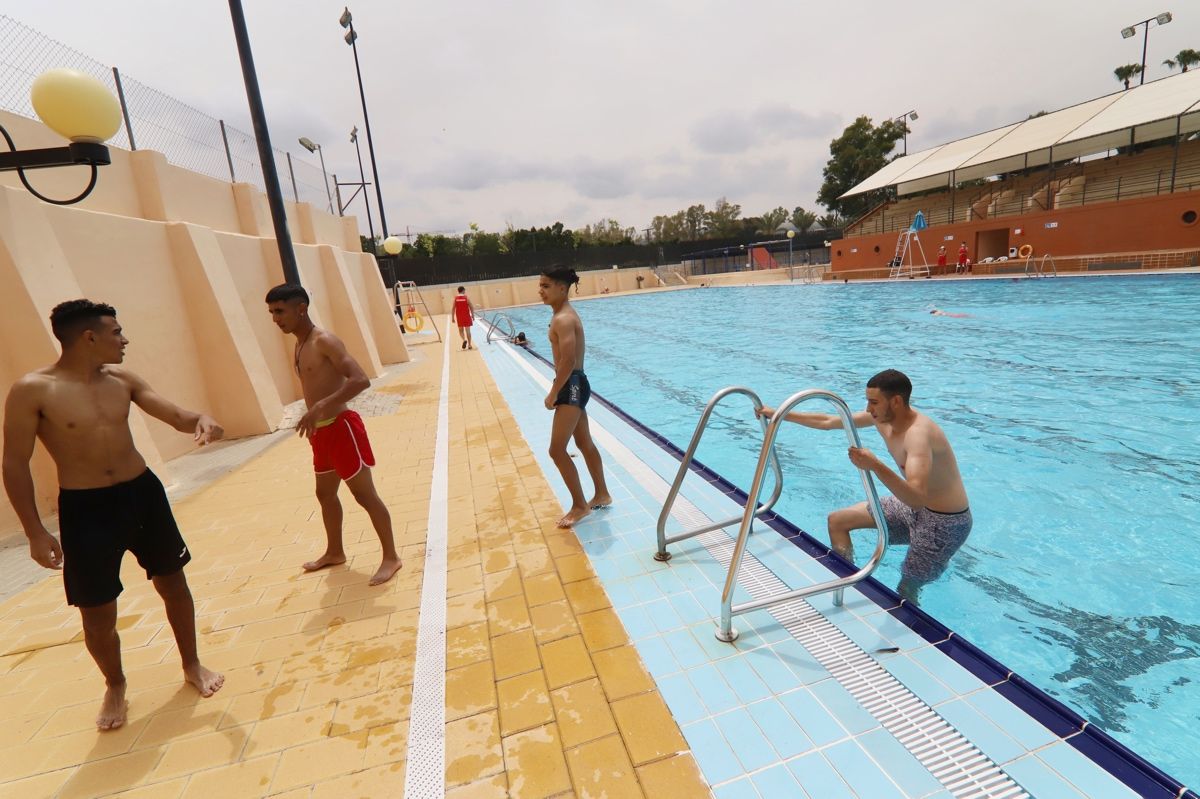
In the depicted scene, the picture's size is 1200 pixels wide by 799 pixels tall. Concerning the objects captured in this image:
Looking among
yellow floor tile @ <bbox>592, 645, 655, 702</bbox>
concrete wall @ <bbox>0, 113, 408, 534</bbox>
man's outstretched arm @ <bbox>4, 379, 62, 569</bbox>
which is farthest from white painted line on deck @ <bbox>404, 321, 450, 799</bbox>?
concrete wall @ <bbox>0, 113, 408, 534</bbox>

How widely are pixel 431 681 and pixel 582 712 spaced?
77 cm

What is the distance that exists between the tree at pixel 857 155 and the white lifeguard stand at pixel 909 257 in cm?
2312

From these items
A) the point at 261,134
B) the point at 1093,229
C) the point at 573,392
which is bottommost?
the point at 573,392

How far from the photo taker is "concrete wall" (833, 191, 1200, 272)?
785 inches

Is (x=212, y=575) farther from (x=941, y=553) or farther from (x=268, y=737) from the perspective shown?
(x=941, y=553)

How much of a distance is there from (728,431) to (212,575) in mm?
6209

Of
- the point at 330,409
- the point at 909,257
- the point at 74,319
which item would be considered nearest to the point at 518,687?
the point at 330,409

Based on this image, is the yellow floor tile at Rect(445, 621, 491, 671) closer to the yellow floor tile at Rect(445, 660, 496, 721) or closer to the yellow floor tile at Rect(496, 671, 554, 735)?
the yellow floor tile at Rect(445, 660, 496, 721)

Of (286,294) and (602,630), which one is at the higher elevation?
(286,294)

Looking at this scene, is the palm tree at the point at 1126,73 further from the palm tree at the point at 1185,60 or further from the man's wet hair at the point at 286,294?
the man's wet hair at the point at 286,294

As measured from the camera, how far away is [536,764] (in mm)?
2059

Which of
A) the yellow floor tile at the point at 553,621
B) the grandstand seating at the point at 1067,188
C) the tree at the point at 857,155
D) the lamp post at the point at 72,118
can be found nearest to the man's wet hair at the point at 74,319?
the lamp post at the point at 72,118

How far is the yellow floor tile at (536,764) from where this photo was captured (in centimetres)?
196

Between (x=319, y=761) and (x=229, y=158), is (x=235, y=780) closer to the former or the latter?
(x=319, y=761)
